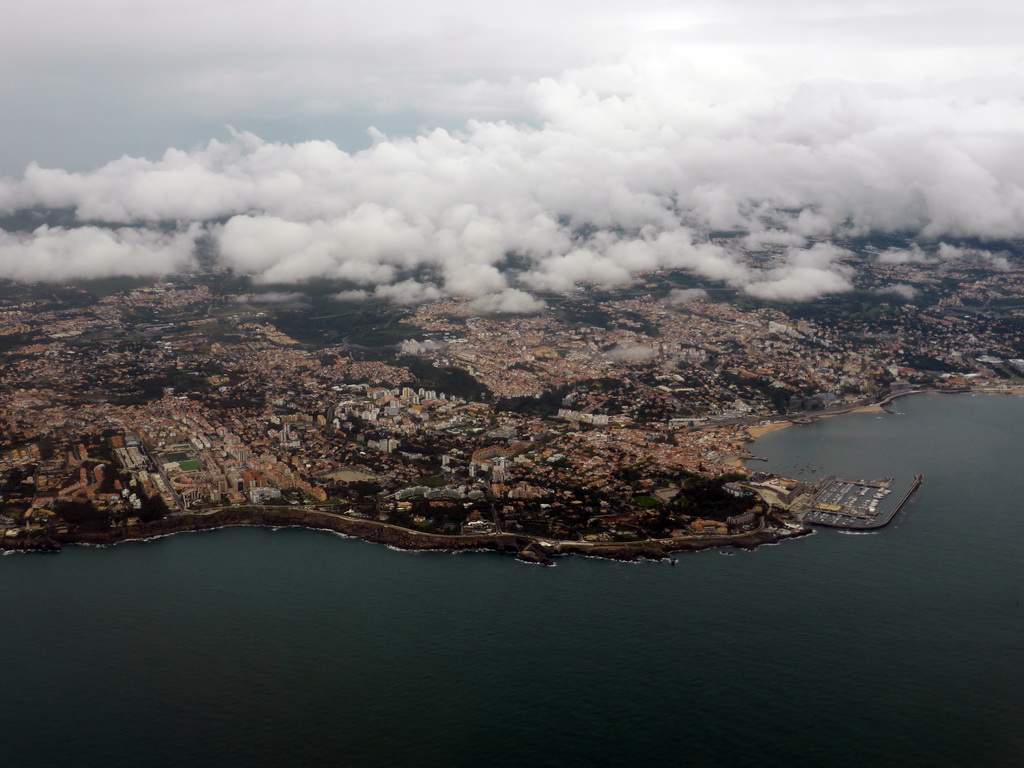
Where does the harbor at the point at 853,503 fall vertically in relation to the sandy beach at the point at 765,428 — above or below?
above

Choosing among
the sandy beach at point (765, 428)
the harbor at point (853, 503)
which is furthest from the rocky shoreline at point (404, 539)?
the sandy beach at point (765, 428)

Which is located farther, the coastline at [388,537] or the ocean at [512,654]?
the coastline at [388,537]

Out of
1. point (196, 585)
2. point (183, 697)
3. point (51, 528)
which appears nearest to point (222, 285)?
point (51, 528)

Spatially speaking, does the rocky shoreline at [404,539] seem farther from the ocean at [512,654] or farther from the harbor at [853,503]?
the harbor at [853,503]

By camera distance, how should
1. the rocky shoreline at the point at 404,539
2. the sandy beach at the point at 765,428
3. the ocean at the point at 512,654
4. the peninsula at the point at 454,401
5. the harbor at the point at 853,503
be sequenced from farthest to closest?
1. the sandy beach at the point at 765,428
2. the peninsula at the point at 454,401
3. the harbor at the point at 853,503
4. the rocky shoreline at the point at 404,539
5. the ocean at the point at 512,654

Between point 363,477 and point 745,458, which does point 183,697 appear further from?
point 745,458

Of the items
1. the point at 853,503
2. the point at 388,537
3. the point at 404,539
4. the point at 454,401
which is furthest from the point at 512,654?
the point at 454,401

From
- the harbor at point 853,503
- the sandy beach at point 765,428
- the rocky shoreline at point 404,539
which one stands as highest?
the rocky shoreline at point 404,539
